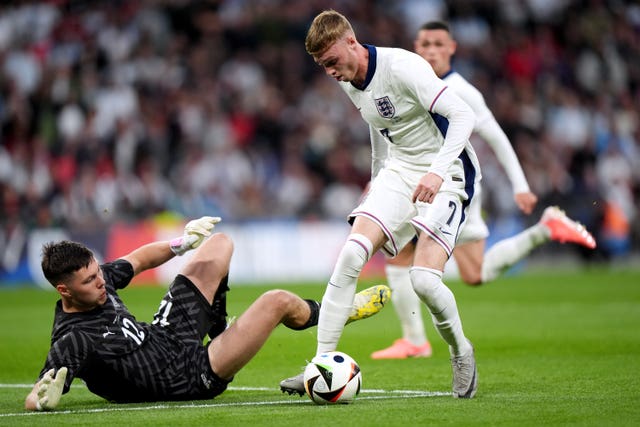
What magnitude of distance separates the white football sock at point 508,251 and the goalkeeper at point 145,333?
3.24m

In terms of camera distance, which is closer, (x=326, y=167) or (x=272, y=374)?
(x=272, y=374)

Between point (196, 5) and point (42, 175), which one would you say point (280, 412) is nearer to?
point (42, 175)

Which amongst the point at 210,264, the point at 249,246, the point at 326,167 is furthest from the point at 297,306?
the point at 326,167

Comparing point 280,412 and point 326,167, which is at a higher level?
point 326,167

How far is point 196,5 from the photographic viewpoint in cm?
2409

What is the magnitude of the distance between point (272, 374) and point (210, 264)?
73.5 inches

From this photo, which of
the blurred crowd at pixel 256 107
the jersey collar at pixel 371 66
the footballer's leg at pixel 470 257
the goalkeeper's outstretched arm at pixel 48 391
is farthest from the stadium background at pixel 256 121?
the goalkeeper's outstretched arm at pixel 48 391

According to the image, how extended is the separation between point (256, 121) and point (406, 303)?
13.3 m

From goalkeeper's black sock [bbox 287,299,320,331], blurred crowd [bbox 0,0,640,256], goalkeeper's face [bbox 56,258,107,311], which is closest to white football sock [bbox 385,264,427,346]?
goalkeeper's black sock [bbox 287,299,320,331]

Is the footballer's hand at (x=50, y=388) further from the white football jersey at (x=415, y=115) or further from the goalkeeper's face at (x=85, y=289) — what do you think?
the white football jersey at (x=415, y=115)

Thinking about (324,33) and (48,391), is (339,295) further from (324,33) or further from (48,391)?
(48,391)

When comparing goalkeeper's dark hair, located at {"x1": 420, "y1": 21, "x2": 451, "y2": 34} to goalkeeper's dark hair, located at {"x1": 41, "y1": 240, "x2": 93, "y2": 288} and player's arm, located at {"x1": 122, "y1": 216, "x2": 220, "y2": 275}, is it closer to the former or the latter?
player's arm, located at {"x1": 122, "y1": 216, "x2": 220, "y2": 275}

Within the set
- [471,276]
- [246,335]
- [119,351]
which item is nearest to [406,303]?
[471,276]

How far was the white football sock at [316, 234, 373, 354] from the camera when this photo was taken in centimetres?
682
